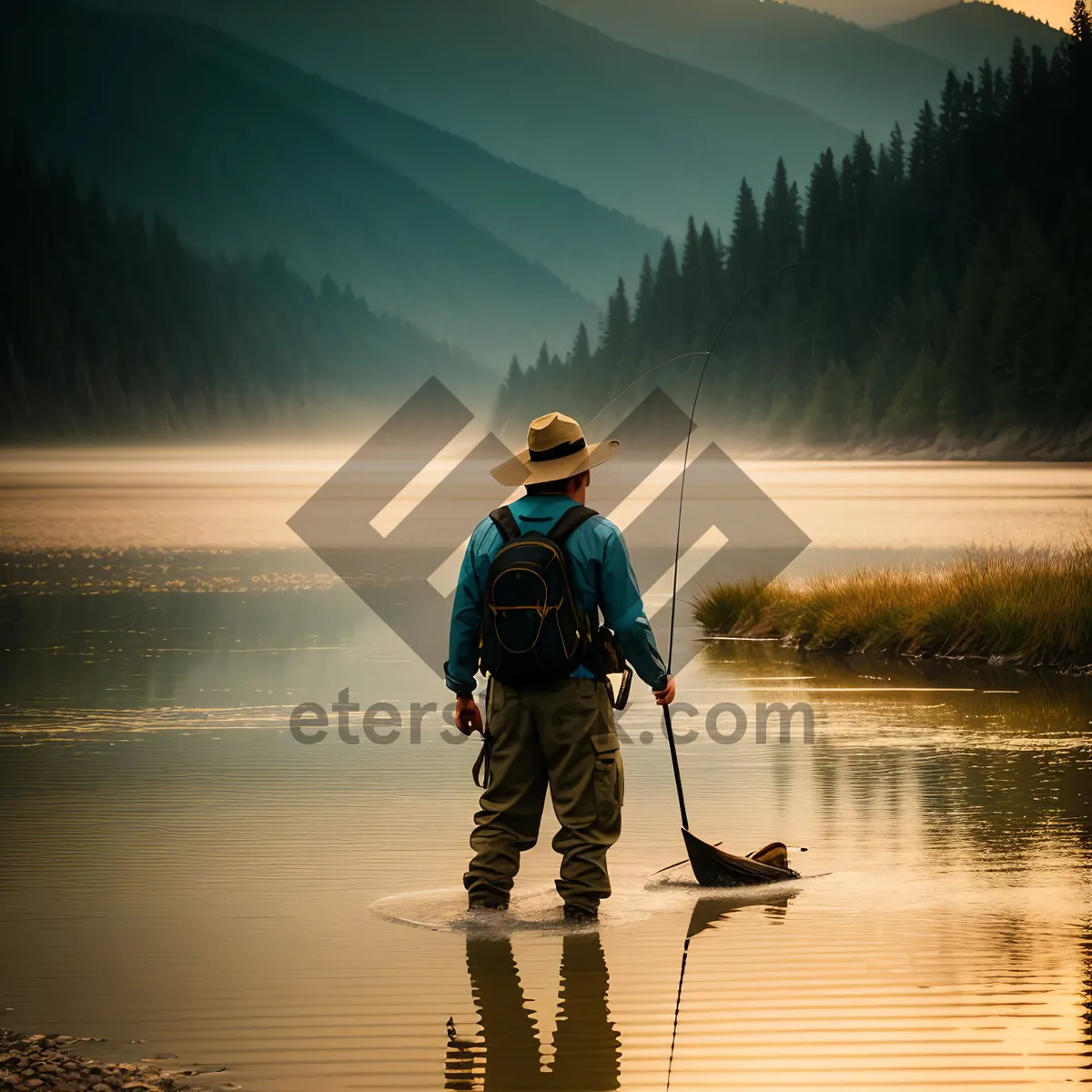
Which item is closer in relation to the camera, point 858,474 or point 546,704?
point 546,704

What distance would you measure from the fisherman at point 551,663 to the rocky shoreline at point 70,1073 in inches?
78.1

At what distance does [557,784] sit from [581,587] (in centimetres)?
71

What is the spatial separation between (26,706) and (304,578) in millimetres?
13594

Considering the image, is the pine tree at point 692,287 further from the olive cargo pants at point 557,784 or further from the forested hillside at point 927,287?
the olive cargo pants at point 557,784

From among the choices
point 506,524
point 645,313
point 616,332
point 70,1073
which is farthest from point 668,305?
point 70,1073

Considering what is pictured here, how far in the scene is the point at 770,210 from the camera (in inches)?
5802

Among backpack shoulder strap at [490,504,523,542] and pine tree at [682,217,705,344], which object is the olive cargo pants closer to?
backpack shoulder strap at [490,504,523,542]

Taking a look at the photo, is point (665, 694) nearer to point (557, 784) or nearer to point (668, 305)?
point (557, 784)

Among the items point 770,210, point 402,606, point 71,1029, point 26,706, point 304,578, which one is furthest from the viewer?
point 770,210

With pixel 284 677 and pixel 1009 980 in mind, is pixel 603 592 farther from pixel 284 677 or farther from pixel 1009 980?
pixel 284 677

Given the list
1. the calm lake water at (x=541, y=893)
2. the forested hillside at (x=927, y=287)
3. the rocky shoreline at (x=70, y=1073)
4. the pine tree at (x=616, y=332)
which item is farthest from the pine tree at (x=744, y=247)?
the rocky shoreline at (x=70, y=1073)

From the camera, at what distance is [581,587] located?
6680 millimetres

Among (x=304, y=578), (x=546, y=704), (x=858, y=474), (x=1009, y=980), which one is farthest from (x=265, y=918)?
(x=858, y=474)

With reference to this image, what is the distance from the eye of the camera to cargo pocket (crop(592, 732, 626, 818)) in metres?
6.68
